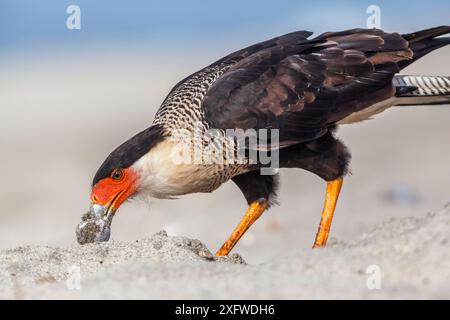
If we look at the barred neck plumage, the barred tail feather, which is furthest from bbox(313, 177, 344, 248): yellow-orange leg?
the barred neck plumage

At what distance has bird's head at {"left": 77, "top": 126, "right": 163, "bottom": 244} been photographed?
7.80 metres

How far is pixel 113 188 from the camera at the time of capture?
7.87 metres

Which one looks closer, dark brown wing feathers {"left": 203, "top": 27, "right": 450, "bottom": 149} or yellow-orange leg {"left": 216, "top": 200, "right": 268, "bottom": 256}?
dark brown wing feathers {"left": 203, "top": 27, "right": 450, "bottom": 149}

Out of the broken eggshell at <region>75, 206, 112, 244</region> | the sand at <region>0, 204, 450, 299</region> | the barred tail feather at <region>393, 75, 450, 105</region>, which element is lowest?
the broken eggshell at <region>75, 206, 112, 244</region>

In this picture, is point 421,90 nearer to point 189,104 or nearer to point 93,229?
point 189,104

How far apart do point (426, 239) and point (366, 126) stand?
52.5 feet

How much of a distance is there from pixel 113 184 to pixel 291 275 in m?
2.27

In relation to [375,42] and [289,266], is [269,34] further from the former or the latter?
[289,266]

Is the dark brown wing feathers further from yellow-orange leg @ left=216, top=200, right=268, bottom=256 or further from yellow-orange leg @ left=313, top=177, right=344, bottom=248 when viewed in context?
yellow-orange leg @ left=216, top=200, right=268, bottom=256

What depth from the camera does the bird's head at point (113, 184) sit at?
7801mm

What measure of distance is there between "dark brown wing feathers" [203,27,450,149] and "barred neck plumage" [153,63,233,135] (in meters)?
0.10

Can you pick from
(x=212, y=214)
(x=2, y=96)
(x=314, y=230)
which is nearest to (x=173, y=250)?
(x=314, y=230)

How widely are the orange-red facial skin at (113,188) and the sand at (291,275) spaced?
75 cm
